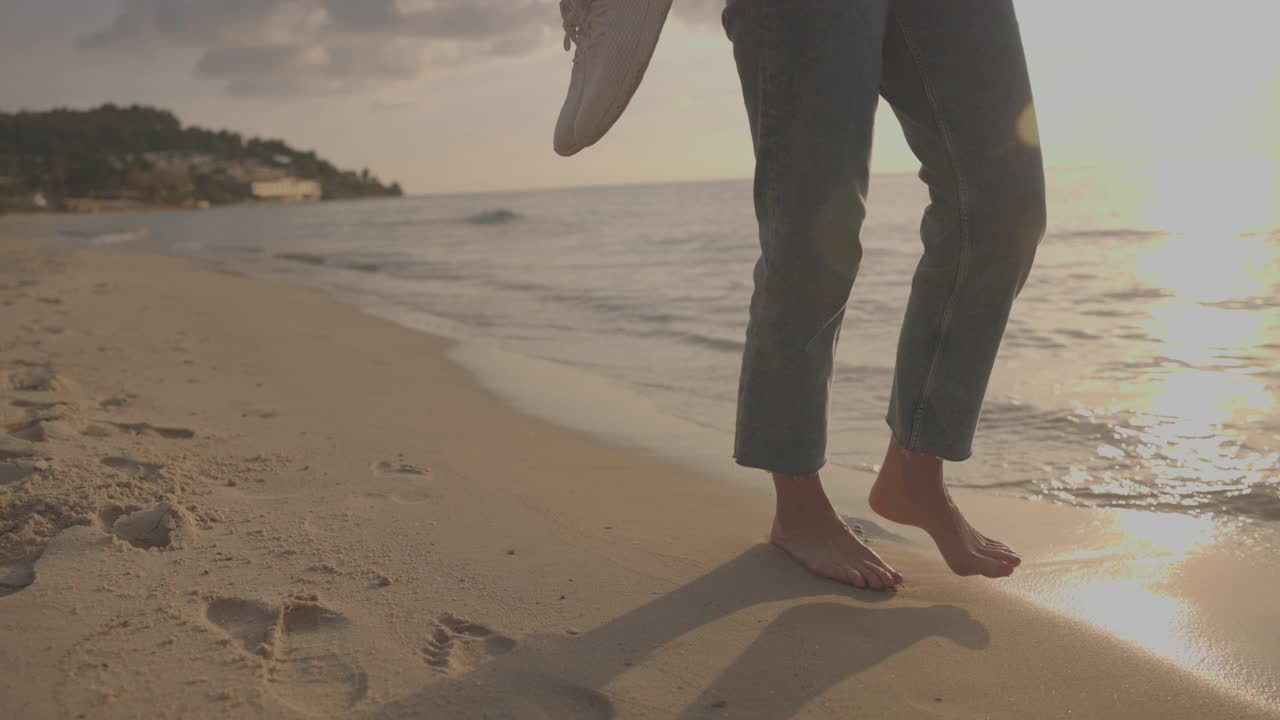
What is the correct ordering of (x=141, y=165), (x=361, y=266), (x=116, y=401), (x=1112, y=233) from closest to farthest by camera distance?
(x=116, y=401), (x=361, y=266), (x=1112, y=233), (x=141, y=165)

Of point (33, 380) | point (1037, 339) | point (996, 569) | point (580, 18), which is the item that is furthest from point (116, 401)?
point (1037, 339)

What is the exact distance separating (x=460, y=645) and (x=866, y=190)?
0.94m

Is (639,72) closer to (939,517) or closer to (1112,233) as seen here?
(939,517)

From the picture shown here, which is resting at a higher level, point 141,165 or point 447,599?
point 141,165

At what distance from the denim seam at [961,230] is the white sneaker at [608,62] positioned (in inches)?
15.6

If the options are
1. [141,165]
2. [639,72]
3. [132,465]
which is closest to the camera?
[639,72]

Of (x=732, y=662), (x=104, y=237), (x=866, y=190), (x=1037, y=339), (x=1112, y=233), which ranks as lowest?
(x=732, y=662)

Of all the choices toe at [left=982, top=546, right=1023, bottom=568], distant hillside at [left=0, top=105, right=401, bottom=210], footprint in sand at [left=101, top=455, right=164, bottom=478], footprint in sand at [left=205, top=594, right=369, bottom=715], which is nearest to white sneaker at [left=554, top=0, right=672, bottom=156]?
footprint in sand at [left=205, top=594, right=369, bottom=715]

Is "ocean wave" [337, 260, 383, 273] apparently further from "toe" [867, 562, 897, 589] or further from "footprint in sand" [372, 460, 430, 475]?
"toe" [867, 562, 897, 589]

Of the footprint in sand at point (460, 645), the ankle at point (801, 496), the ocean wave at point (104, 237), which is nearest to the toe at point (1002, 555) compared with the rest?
the ankle at point (801, 496)

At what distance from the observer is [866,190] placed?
56.3 inches

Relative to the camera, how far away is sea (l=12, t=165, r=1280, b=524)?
7.79 feet

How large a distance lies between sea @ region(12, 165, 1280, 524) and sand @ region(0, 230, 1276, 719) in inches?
30.7

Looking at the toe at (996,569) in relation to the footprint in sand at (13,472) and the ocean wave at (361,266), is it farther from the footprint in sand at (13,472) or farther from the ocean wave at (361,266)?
the ocean wave at (361,266)
